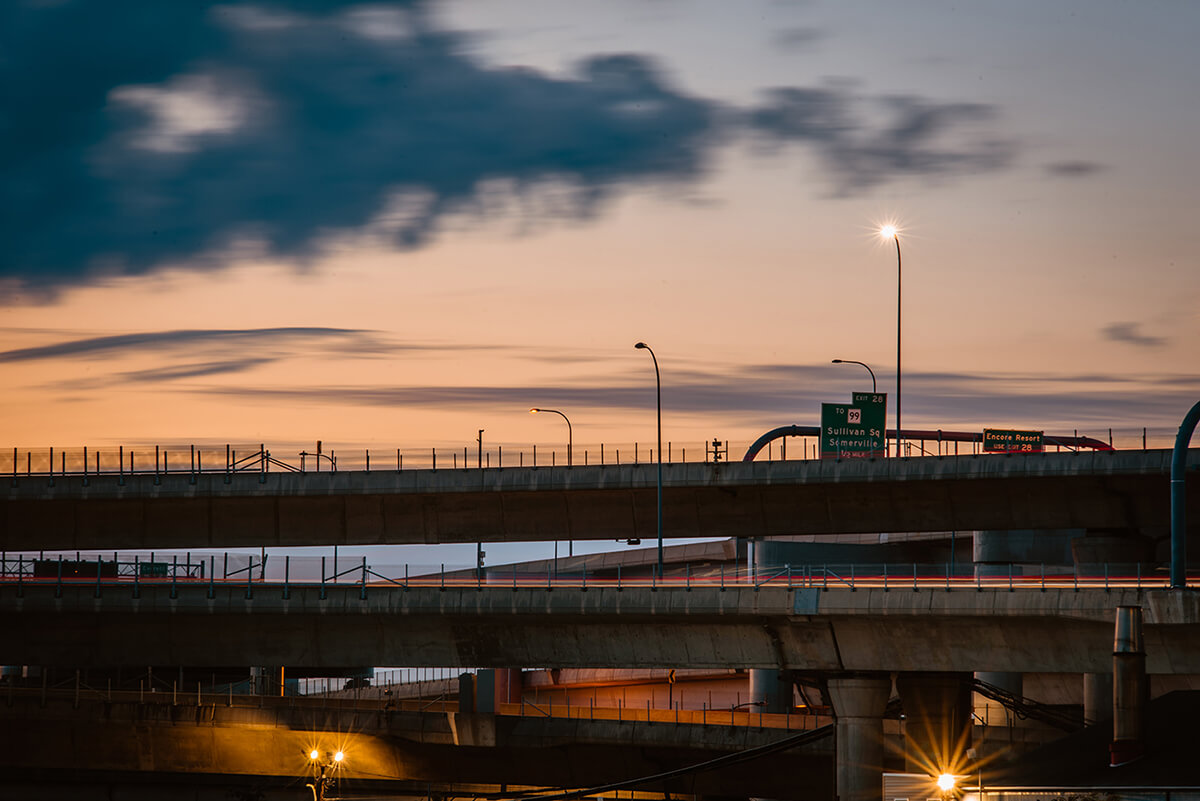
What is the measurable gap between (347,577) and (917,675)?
73.9 feet

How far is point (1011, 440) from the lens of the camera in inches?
3533

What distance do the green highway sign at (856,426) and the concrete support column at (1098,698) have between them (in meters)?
14.8

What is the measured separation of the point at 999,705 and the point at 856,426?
1771 cm

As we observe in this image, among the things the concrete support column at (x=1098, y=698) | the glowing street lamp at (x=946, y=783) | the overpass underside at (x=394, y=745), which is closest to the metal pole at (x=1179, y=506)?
the glowing street lamp at (x=946, y=783)

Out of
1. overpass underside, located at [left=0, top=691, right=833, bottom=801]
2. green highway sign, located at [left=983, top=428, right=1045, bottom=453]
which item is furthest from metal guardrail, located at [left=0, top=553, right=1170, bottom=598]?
green highway sign, located at [left=983, top=428, right=1045, bottom=453]

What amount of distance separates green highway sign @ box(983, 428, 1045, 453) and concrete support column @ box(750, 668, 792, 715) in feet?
61.3

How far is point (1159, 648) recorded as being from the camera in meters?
47.8

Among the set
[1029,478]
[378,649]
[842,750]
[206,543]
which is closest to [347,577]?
[378,649]

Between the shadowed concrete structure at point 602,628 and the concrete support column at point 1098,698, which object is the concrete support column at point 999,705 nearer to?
the concrete support column at point 1098,698

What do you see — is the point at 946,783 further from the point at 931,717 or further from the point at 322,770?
the point at 322,770

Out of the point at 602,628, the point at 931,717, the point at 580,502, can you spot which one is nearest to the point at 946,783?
the point at 602,628

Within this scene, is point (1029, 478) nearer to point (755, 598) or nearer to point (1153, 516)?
point (1153, 516)

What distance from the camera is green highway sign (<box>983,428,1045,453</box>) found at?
86250 mm

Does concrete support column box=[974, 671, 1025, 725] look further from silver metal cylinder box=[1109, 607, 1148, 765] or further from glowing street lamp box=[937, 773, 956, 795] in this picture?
glowing street lamp box=[937, 773, 956, 795]
